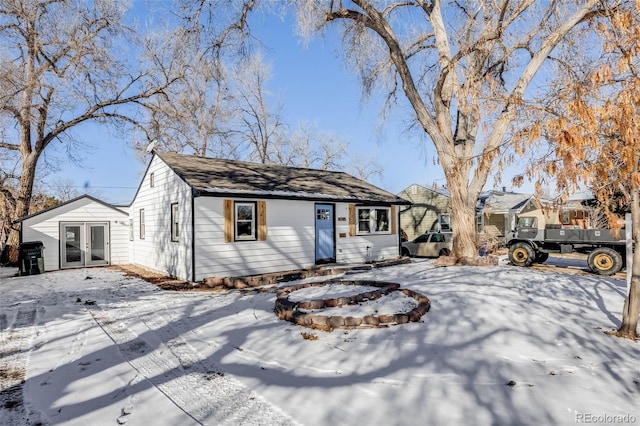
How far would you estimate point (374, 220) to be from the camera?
Answer: 14.5m

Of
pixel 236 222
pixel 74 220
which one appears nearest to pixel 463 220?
pixel 236 222

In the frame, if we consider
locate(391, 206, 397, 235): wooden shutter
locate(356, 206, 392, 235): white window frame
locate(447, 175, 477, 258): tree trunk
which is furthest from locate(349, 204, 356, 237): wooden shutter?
locate(447, 175, 477, 258): tree trunk

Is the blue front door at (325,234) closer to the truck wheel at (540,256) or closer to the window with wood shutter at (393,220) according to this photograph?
the window with wood shutter at (393,220)

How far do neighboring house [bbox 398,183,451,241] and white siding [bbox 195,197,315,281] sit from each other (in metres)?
15.4

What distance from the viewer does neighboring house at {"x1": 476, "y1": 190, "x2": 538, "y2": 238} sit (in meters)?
25.2

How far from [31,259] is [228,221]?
8.27 m

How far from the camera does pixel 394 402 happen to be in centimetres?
314

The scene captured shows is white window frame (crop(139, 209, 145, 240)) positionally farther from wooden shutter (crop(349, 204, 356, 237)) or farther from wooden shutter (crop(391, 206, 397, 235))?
wooden shutter (crop(391, 206, 397, 235))

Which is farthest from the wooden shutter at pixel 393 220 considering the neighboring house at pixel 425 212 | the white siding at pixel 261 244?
the neighboring house at pixel 425 212

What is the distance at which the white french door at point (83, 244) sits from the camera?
14398mm

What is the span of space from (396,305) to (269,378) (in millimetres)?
2989

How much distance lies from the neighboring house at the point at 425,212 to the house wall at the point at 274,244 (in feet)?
44.9

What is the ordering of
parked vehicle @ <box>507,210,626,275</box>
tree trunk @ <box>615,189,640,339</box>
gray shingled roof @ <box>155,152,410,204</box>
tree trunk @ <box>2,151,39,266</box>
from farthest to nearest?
tree trunk @ <box>2,151,39,266</box> → parked vehicle @ <box>507,210,626,275</box> → gray shingled roof @ <box>155,152,410,204</box> → tree trunk @ <box>615,189,640,339</box>

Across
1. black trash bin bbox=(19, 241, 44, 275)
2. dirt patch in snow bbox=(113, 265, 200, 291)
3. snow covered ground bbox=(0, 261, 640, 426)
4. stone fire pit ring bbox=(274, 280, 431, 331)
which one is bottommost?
dirt patch in snow bbox=(113, 265, 200, 291)
